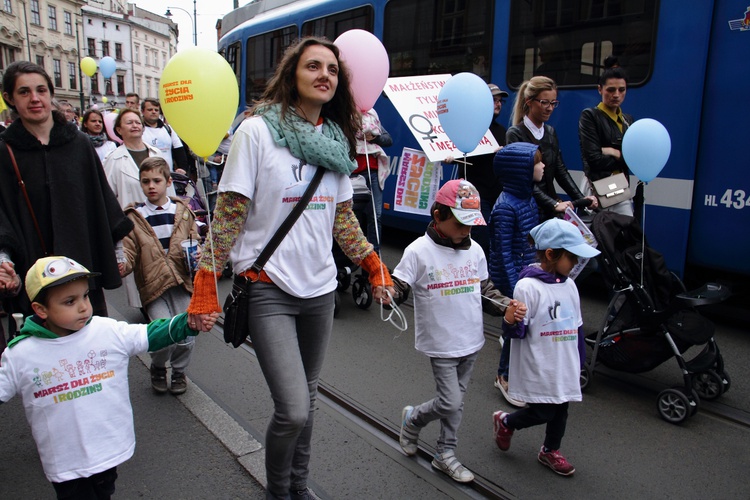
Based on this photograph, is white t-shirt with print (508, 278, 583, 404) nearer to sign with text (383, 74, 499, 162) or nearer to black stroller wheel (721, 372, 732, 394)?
black stroller wheel (721, 372, 732, 394)

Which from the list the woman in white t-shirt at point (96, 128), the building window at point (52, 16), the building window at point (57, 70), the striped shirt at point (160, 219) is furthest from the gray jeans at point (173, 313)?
the building window at point (52, 16)

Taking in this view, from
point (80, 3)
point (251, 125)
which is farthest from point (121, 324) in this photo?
point (80, 3)

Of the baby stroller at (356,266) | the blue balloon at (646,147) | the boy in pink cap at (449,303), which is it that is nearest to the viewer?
the boy in pink cap at (449,303)

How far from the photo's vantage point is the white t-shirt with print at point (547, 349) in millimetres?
3082

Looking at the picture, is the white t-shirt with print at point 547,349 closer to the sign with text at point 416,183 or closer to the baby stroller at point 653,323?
the baby stroller at point 653,323

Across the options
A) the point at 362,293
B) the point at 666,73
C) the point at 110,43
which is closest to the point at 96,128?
the point at 362,293

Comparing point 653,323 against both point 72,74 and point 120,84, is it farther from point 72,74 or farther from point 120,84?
point 120,84

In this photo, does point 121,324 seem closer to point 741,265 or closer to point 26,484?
point 26,484

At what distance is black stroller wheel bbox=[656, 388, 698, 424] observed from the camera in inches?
144

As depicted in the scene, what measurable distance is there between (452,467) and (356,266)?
9.91ft

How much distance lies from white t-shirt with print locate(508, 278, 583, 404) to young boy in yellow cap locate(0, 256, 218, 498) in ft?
5.34

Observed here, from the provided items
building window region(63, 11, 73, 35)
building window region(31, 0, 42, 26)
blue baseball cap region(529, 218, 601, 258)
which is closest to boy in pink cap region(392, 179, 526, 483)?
blue baseball cap region(529, 218, 601, 258)

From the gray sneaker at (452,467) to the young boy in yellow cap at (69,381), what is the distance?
4.86ft

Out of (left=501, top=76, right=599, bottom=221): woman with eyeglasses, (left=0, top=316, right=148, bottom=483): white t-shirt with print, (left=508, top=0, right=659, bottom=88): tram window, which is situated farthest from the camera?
→ (left=508, top=0, right=659, bottom=88): tram window
